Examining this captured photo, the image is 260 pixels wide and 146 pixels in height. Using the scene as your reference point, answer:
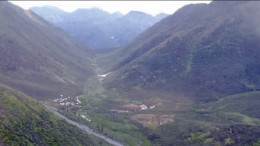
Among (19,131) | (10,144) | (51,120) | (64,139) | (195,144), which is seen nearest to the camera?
(10,144)

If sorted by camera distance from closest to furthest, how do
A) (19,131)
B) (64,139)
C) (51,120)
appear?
(19,131), (64,139), (51,120)

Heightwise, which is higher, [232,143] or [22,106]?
[22,106]

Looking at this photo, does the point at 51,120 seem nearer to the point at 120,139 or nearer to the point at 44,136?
the point at 44,136

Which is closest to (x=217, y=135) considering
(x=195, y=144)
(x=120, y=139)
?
(x=195, y=144)

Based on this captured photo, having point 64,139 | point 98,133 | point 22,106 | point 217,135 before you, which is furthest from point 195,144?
point 22,106

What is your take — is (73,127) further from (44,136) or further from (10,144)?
(10,144)

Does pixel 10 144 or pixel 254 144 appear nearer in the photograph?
pixel 10 144
